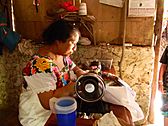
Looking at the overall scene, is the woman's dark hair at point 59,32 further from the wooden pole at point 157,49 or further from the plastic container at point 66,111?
the wooden pole at point 157,49

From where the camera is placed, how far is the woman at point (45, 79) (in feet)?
4.52

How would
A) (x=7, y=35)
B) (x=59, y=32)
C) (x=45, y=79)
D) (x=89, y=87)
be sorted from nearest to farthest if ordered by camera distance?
(x=89, y=87) → (x=45, y=79) → (x=59, y=32) → (x=7, y=35)

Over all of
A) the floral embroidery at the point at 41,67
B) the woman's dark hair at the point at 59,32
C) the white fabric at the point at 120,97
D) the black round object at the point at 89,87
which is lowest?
the white fabric at the point at 120,97

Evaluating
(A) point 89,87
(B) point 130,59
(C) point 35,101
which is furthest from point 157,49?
(C) point 35,101

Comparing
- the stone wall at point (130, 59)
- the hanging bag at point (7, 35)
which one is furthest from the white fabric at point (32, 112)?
the hanging bag at point (7, 35)

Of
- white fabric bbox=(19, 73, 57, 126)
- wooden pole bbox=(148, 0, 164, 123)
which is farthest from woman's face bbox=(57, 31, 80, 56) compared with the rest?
wooden pole bbox=(148, 0, 164, 123)

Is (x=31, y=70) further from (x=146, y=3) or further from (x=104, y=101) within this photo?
(x=146, y=3)

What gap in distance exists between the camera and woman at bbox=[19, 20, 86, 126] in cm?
138

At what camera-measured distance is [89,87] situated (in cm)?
127

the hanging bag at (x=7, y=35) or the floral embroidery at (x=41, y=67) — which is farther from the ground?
the hanging bag at (x=7, y=35)

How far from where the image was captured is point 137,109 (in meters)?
1.49

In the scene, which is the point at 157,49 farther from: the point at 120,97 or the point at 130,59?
the point at 120,97

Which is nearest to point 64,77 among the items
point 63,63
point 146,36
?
point 63,63

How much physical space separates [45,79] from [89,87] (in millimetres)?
304
